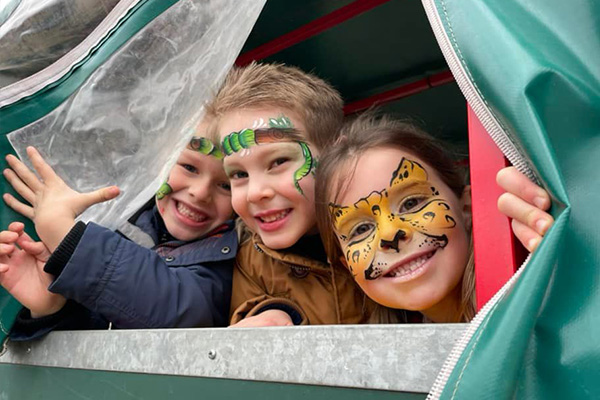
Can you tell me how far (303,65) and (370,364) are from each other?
4.50ft

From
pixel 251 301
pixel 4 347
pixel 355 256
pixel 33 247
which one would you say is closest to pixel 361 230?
pixel 355 256

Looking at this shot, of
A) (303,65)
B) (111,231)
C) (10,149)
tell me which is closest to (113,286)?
(111,231)

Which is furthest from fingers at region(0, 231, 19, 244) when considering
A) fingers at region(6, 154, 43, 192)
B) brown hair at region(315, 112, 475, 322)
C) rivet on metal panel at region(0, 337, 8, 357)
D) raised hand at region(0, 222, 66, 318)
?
brown hair at region(315, 112, 475, 322)

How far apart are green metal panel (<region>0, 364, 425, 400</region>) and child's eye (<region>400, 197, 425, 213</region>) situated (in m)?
0.42

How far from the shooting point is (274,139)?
1332 mm

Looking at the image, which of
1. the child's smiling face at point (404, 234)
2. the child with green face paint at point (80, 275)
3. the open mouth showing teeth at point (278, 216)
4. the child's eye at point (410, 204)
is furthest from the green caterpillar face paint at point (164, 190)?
the child's eye at point (410, 204)

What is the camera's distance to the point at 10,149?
4.00ft

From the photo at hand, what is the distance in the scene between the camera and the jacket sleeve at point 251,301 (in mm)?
1299

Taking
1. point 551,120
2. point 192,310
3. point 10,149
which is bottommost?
point 192,310

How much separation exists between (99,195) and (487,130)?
0.87m

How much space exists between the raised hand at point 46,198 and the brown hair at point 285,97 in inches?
14.1

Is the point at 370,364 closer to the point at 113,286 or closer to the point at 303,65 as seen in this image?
the point at 113,286

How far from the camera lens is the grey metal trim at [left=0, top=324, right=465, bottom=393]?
63 centimetres

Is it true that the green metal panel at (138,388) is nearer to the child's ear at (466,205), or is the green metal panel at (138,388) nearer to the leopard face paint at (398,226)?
the leopard face paint at (398,226)
